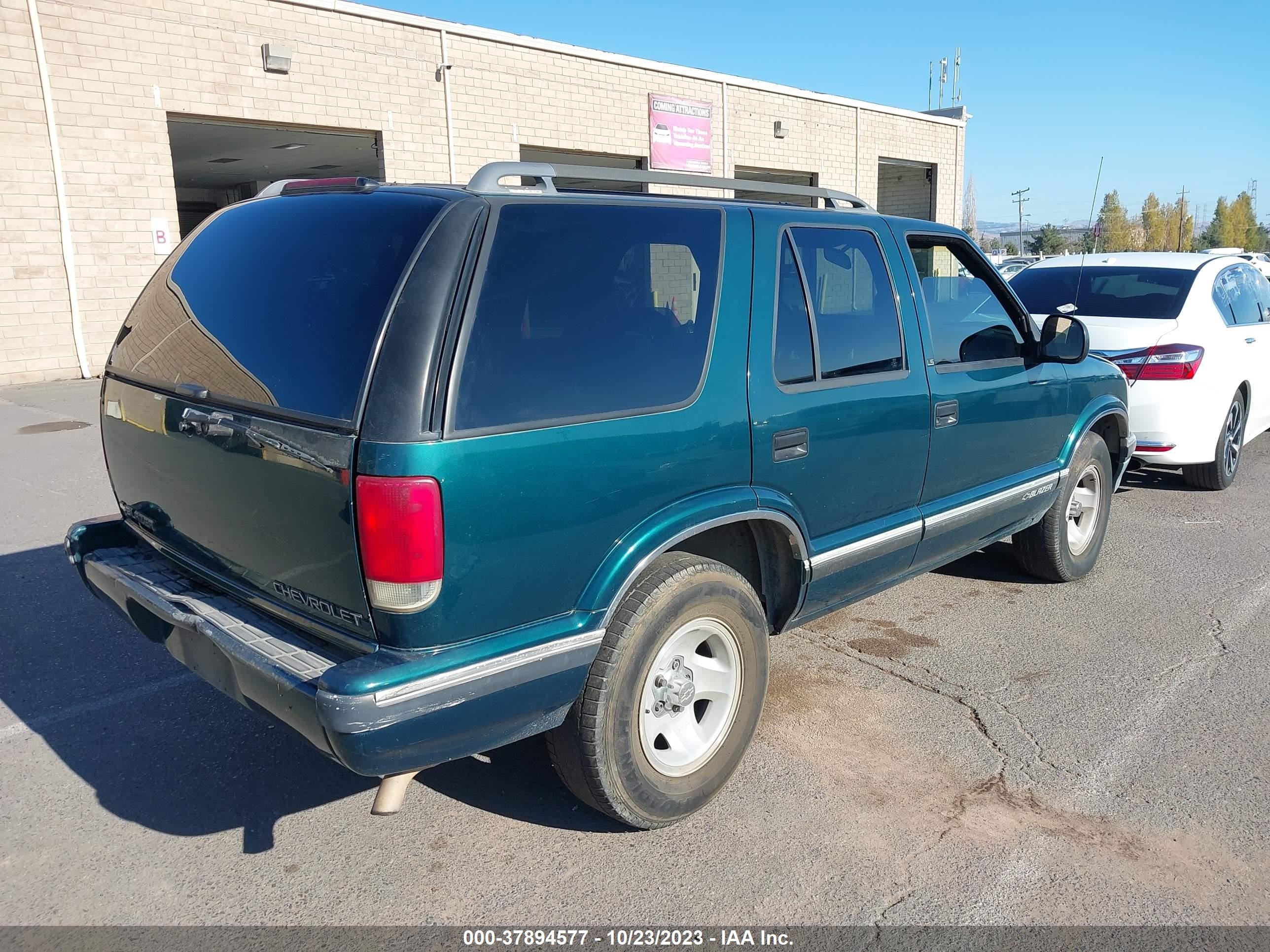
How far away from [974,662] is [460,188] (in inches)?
124

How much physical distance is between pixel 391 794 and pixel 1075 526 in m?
4.37

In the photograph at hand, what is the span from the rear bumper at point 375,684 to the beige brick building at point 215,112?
43.9 feet

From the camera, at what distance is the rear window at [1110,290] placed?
23.7 feet

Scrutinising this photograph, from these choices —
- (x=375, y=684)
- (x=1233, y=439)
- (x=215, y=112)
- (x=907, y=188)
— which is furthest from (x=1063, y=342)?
(x=907, y=188)

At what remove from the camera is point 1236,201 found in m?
87.9

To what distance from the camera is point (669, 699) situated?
3168 mm

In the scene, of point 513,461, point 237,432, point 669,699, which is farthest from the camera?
point 669,699

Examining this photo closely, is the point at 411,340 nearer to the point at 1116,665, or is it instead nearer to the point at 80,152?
the point at 1116,665

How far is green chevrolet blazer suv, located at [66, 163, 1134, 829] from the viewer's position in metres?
2.51

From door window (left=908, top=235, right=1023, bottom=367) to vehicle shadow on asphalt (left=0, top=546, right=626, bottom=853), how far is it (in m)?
2.44

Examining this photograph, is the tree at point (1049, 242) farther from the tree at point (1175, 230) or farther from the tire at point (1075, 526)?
the tire at point (1075, 526)

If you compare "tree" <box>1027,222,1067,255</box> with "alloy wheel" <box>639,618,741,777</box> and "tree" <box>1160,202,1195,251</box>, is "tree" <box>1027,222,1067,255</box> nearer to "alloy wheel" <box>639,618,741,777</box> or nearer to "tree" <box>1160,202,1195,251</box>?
"tree" <box>1160,202,1195,251</box>

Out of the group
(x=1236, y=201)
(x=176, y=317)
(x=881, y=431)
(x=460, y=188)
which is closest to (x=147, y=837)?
(x=176, y=317)

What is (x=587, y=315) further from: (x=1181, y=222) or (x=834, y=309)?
(x=1181, y=222)
